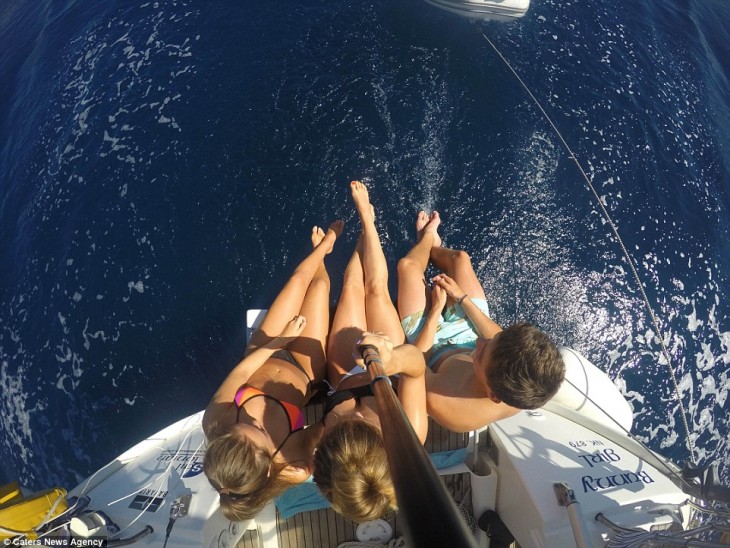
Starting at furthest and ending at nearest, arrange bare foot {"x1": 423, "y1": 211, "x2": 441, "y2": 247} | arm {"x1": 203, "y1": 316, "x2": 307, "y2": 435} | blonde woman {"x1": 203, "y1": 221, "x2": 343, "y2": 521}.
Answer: bare foot {"x1": 423, "y1": 211, "x2": 441, "y2": 247}
arm {"x1": 203, "y1": 316, "x2": 307, "y2": 435}
blonde woman {"x1": 203, "y1": 221, "x2": 343, "y2": 521}

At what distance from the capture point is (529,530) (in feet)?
9.57

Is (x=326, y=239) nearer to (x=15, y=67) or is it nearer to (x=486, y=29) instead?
(x=486, y=29)

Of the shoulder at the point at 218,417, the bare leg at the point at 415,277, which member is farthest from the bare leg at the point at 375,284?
the shoulder at the point at 218,417

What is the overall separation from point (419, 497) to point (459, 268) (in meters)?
3.07

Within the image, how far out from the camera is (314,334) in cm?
333

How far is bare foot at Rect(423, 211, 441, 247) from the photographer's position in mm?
4427

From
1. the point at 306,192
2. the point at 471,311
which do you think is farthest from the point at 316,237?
the point at 471,311

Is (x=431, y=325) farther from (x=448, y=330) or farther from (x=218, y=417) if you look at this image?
(x=218, y=417)

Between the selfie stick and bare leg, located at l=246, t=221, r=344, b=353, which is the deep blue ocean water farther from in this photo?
the selfie stick

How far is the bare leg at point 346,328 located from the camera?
10.5ft

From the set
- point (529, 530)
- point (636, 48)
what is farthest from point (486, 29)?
point (529, 530)

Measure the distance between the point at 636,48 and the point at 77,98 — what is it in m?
7.51

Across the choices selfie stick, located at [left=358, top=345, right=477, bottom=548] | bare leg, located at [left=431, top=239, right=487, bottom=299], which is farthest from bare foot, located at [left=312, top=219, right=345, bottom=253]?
selfie stick, located at [left=358, top=345, right=477, bottom=548]

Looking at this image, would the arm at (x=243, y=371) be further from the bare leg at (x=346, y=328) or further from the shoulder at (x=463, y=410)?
the shoulder at (x=463, y=410)
